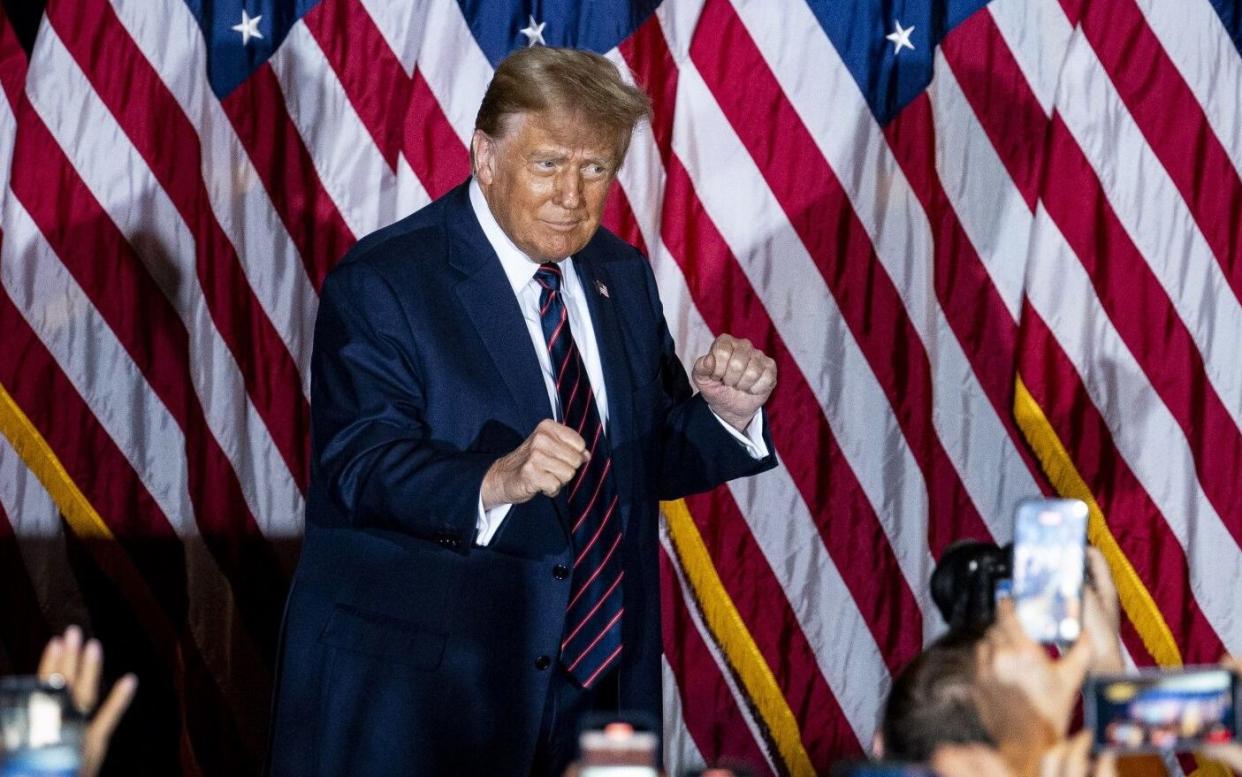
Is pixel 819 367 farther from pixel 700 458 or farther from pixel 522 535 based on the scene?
pixel 522 535

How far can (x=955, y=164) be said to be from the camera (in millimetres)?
3830

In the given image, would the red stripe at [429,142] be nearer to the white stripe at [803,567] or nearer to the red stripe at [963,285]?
the white stripe at [803,567]

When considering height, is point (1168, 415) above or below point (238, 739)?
above

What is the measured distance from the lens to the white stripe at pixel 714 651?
3.91 meters

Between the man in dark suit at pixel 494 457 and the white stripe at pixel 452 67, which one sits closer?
the man in dark suit at pixel 494 457

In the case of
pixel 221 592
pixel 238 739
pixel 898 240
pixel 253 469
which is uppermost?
pixel 898 240

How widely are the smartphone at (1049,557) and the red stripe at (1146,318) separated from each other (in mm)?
2054

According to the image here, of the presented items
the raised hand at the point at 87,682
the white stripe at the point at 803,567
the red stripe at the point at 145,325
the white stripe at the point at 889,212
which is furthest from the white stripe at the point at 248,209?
the raised hand at the point at 87,682

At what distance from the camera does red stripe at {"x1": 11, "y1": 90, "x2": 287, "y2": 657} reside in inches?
156

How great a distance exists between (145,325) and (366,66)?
0.77 metres

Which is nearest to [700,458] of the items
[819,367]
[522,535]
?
[522,535]

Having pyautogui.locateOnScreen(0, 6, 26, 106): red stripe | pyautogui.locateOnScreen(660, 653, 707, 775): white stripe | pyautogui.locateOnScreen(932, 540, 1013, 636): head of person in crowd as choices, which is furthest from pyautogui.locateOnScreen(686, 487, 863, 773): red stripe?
pyautogui.locateOnScreen(932, 540, 1013, 636): head of person in crowd

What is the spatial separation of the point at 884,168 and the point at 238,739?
194cm

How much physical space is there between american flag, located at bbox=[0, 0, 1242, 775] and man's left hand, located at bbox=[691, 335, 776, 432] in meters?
1.11
